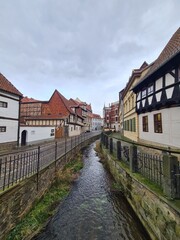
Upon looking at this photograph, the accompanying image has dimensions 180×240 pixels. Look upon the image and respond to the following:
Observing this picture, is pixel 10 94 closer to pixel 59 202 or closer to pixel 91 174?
pixel 91 174

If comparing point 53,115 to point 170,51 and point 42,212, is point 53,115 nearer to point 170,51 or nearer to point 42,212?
point 170,51

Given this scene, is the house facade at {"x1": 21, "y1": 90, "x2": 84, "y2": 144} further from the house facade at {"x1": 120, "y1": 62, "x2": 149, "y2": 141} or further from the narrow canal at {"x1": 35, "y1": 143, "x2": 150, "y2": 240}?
the narrow canal at {"x1": 35, "y1": 143, "x2": 150, "y2": 240}

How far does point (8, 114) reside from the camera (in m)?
14.8

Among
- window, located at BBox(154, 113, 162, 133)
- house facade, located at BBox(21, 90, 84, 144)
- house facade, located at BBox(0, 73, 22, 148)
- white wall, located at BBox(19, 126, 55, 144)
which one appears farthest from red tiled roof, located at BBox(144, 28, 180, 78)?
house facade, located at BBox(21, 90, 84, 144)

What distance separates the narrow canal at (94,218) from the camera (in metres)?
4.24

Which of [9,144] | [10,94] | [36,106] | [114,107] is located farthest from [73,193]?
[114,107]

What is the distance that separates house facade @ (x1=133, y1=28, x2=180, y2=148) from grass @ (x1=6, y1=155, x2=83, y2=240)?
722 centimetres

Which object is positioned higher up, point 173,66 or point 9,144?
point 173,66

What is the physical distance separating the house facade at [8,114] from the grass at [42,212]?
9538 millimetres

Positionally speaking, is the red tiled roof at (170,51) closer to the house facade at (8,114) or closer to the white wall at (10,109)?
the house facade at (8,114)

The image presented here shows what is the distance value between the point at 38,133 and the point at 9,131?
5.90m

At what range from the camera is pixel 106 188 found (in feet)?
24.8

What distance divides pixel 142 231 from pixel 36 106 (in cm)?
3243

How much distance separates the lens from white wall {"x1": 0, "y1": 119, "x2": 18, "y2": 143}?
46.3ft
